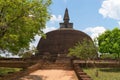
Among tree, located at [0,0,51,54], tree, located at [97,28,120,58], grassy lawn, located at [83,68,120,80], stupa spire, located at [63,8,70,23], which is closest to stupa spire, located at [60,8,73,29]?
stupa spire, located at [63,8,70,23]

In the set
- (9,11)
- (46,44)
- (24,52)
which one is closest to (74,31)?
(46,44)

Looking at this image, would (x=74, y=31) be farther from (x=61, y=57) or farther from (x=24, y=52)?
(x=24, y=52)

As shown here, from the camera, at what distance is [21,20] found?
21.3 m

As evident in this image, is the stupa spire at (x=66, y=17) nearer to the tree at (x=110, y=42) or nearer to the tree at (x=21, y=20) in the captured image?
the tree at (x=110, y=42)

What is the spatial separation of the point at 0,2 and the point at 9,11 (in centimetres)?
132

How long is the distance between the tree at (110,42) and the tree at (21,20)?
1069 centimetres

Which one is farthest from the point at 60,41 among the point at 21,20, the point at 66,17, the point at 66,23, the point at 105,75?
the point at 21,20

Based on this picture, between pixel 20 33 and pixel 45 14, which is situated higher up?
pixel 45 14

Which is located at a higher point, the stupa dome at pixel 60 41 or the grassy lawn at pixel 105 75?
the stupa dome at pixel 60 41

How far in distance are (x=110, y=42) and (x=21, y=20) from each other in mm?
14685

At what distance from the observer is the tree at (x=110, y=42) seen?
3234 cm

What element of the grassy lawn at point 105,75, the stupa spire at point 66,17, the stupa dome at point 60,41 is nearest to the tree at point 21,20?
the grassy lawn at point 105,75

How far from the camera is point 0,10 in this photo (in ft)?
69.0

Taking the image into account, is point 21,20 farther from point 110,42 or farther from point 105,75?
point 110,42
